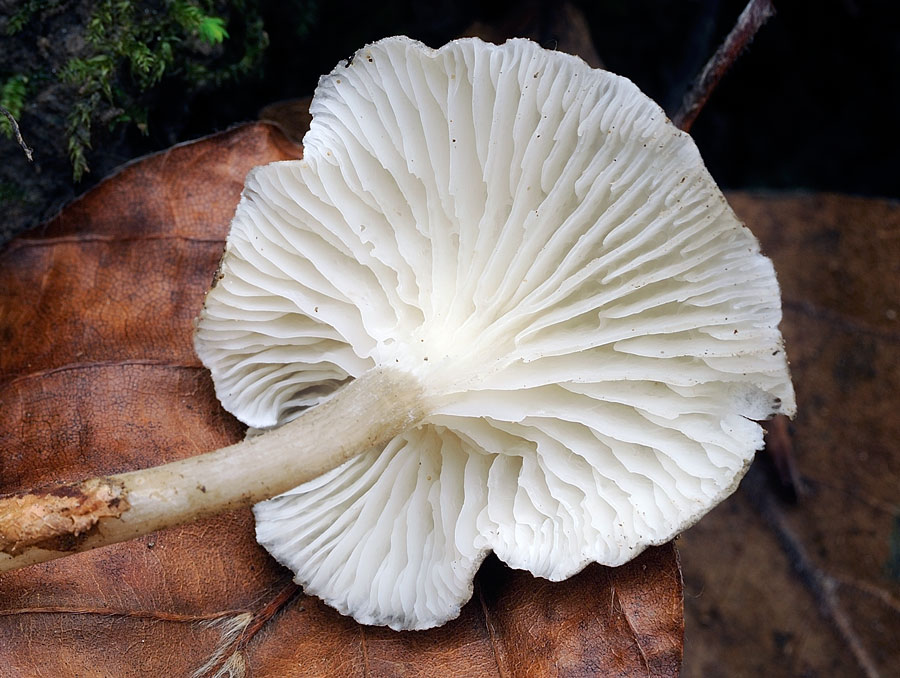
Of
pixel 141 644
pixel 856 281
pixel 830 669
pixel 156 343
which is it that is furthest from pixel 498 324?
pixel 830 669

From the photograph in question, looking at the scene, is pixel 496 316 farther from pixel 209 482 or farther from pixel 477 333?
pixel 209 482

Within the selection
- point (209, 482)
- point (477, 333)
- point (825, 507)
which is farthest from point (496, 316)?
point (825, 507)

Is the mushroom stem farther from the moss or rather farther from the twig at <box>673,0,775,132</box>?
the twig at <box>673,0,775,132</box>

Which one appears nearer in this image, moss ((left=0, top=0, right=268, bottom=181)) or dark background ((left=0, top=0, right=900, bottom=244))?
moss ((left=0, top=0, right=268, bottom=181))

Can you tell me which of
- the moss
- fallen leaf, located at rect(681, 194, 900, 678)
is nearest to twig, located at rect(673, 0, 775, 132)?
fallen leaf, located at rect(681, 194, 900, 678)

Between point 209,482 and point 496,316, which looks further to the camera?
point 496,316
